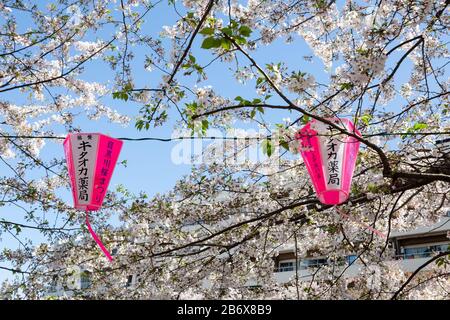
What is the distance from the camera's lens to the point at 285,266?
21484 millimetres

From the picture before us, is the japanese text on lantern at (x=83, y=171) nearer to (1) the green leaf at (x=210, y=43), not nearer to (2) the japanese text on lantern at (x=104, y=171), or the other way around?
(2) the japanese text on lantern at (x=104, y=171)

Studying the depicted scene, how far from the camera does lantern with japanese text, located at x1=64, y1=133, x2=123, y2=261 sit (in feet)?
12.3

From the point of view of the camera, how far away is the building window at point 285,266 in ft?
68.3

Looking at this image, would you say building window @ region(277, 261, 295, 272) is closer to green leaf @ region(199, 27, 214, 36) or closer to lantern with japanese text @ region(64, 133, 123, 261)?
lantern with japanese text @ region(64, 133, 123, 261)

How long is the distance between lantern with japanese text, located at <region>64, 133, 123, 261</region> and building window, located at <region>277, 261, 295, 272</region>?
1778 cm

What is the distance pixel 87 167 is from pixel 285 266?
18854 mm

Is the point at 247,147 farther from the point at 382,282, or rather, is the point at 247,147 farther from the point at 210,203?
the point at 382,282

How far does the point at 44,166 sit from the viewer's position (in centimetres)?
559

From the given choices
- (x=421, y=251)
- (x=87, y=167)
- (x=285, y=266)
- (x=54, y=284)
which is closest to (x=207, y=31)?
(x=87, y=167)

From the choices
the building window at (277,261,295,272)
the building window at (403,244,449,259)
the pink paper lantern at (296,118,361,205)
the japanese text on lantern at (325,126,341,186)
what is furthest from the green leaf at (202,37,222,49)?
the building window at (277,261,295,272)

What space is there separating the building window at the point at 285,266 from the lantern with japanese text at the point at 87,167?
17781mm

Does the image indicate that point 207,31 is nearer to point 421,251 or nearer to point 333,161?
point 333,161
